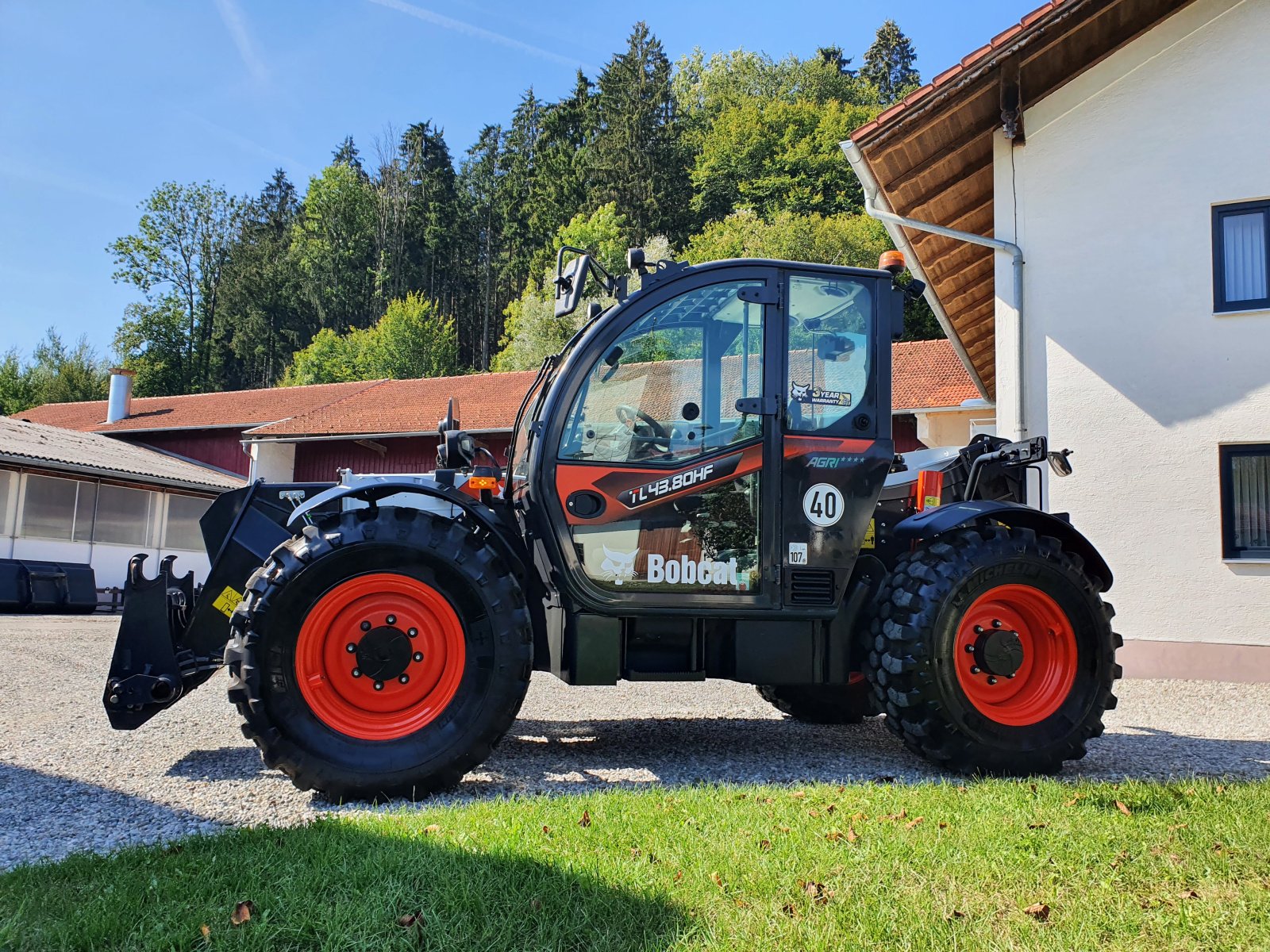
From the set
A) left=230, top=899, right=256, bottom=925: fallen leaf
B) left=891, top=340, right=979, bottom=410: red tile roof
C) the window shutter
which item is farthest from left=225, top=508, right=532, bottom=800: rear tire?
left=891, top=340, right=979, bottom=410: red tile roof

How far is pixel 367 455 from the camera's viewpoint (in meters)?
29.2

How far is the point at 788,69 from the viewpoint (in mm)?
64312

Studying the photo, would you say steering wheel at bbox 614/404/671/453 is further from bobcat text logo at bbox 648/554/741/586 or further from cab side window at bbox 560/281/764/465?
bobcat text logo at bbox 648/554/741/586

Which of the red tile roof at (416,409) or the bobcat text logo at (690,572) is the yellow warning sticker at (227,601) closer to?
the bobcat text logo at (690,572)

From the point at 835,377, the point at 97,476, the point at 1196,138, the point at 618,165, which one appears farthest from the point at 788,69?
the point at 835,377

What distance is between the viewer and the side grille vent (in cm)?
474

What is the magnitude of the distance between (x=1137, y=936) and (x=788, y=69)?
225ft

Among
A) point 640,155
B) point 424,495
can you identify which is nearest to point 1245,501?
point 424,495

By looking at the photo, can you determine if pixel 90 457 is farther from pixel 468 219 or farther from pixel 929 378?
pixel 468 219

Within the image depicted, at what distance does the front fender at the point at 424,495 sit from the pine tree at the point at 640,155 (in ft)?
145

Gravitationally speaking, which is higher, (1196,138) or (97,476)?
(1196,138)

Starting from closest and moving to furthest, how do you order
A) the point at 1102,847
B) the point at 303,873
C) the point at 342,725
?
the point at 303,873, the point at 1102,847, the point at 342,725

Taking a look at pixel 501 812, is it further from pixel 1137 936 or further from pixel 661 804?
pixel 1137 936

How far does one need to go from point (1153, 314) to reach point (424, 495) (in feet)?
26.7
